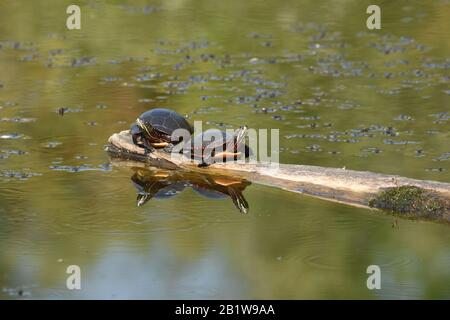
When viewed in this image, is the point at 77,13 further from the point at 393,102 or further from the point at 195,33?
the point at 393,102

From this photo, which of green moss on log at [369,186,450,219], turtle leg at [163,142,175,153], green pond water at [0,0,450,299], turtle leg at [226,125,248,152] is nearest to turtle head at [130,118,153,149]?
turtle leg at [163,142,175,153]

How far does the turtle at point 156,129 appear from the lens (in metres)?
9.68

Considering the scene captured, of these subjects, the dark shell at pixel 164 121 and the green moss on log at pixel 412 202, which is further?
the dark shell at pixel 164 121

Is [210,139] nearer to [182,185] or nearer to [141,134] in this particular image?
[182,185]

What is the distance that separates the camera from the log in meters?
7.93

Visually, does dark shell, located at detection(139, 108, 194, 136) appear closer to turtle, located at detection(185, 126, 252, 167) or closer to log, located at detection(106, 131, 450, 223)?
turtle, located at detection(185, 126, 252, 167)

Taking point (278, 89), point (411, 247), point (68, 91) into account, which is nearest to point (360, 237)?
point (411, 247)

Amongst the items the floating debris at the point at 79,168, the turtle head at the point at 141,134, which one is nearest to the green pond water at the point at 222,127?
the floating debris at the point at 79,168

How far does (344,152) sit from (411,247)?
8.29ft

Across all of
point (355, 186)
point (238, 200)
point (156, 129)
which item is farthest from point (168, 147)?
point (355, 186)

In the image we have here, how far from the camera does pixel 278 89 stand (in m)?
12.7

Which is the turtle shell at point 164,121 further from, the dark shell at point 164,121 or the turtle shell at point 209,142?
the turtle shell at point 209,142

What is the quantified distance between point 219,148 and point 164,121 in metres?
0.97

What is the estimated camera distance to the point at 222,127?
10.9m
